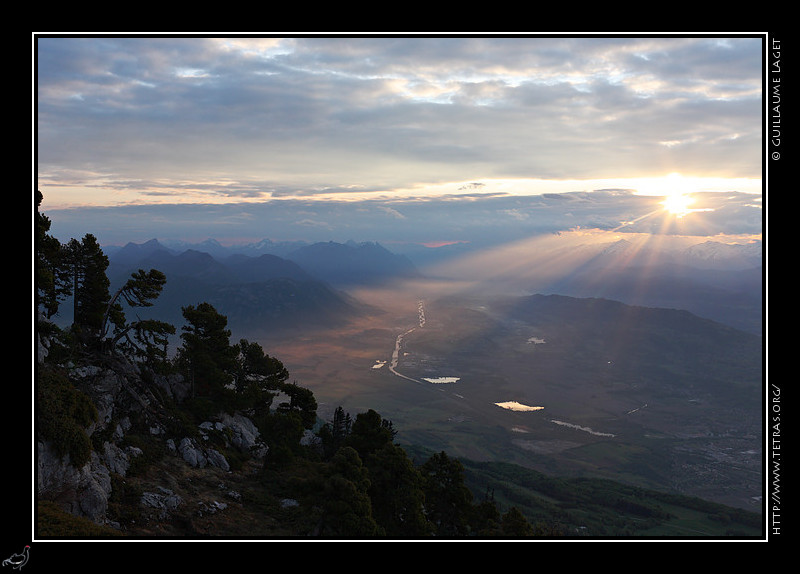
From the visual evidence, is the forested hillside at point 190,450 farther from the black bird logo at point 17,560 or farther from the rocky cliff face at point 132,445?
the black bird logo at point 17,560

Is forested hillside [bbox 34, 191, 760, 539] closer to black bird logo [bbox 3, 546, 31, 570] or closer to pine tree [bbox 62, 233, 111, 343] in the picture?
pine tree [bbox 62, 233, 111, 343]

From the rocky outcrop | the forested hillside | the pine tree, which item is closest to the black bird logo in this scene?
the forested hillside

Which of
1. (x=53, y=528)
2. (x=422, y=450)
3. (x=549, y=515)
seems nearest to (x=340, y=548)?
(x=53, y=528)

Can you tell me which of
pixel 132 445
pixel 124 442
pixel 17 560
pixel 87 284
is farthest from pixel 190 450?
pixel 17 560

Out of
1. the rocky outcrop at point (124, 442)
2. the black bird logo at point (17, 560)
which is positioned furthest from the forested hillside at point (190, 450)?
the black bird logo at point (17, 560)

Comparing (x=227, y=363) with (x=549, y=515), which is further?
(x=549, y=515)

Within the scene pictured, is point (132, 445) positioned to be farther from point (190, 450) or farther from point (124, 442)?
point (190, 450)
